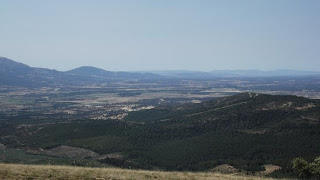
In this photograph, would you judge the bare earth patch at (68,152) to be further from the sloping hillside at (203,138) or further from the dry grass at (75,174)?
the dry grass at (75,174)

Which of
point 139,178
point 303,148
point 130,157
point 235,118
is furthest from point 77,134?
point 139,178

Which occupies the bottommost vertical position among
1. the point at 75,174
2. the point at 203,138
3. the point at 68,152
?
the point at 68,152

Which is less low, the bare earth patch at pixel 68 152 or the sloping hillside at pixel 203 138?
the sloping hillside at pixel 203 138

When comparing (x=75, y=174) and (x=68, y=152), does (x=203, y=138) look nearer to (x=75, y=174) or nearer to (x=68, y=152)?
(x=68, y=152)

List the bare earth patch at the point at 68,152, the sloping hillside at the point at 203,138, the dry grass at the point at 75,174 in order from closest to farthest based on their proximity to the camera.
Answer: the dry grass at the point at 75,174
the sloping hillside at the point at 203,138
the bare earth patch at the point at 68,152

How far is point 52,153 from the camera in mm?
118750

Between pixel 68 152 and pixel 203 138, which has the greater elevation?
pixel 203 138

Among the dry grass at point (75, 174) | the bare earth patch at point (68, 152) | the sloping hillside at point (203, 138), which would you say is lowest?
the bare earth patch at point (68, 152)

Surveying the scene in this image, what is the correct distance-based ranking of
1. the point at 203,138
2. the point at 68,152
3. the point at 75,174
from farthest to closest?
the point at 203,138 < the point at 68,152 < the point at 75,174

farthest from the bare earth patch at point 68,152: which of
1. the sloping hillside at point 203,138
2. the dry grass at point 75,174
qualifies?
the dry grass at point 75,174

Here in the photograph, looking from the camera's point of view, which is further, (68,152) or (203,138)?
(203,138)

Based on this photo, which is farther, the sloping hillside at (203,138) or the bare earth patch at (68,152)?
the bare earth patch at (68,152)

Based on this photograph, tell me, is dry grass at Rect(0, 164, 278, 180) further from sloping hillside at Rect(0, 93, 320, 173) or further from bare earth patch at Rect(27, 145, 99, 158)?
bare earth patch at Rect(27, 145, 99, 158)

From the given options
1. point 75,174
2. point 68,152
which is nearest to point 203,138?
point 68,152
